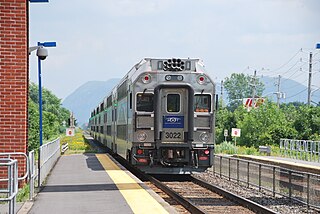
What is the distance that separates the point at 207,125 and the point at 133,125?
95.8 inches

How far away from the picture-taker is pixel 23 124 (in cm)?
1633

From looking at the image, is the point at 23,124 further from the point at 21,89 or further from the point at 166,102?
the point at 166,102

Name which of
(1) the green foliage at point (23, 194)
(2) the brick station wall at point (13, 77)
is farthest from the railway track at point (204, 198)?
(2) the brick station wall at point (13, 77)

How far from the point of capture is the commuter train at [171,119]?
21.5 metres

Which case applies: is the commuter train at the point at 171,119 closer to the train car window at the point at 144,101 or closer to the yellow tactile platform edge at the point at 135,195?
the train car window at the point at 144,101

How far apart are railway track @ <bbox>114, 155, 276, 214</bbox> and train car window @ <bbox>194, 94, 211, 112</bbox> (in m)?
2.44

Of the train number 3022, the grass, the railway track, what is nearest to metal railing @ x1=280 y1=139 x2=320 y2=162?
the grass

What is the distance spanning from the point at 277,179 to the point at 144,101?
5.60 meters

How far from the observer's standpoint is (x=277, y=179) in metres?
18.3

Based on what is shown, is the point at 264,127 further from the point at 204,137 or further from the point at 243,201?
the point at 243,201

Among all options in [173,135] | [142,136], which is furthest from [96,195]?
[173,135]

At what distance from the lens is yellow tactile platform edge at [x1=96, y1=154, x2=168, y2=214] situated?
498 inches

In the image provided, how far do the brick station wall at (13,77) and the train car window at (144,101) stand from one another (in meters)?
6.03

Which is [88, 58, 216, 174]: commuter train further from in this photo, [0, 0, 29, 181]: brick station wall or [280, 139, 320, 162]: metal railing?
[280, 139, 320, 162]: metal railing
